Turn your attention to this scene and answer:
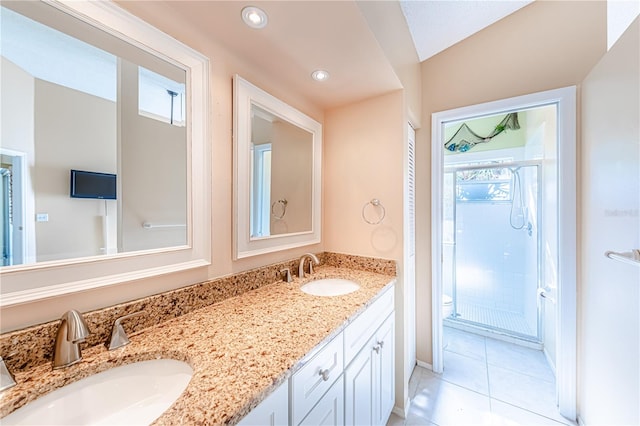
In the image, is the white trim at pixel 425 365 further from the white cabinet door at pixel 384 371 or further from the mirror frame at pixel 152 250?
the mirror frame at pixel 152 250

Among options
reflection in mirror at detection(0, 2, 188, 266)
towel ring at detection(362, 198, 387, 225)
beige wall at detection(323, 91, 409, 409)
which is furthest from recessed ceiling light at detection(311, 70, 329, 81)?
towel ring at detection(362, 198, 387, 225)

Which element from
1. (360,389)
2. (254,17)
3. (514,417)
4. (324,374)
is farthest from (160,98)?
(514,417)

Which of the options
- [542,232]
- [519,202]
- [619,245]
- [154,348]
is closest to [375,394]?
[154,348]

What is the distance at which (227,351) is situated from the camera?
0.70m

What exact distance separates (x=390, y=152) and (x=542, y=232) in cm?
176

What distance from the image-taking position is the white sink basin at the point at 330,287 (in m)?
1.46

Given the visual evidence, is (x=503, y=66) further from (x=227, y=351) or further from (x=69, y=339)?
(x=69, y=339)

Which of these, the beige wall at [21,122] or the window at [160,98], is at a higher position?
the window at [160,98]

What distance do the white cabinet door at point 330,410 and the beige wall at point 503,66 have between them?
128cm

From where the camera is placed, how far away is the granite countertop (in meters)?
0.51

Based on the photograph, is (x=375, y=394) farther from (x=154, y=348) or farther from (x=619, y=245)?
(x=619, y=245)

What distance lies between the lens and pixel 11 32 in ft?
2.08

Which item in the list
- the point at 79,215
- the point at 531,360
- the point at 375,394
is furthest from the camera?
the point at 531,360

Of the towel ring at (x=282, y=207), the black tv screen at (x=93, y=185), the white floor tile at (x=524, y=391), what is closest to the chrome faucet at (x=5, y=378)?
the black tv screen at (x=93, y=185)
